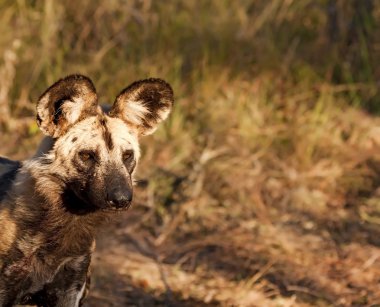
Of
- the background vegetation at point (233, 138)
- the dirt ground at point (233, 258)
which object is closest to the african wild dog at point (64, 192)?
the dirt ground at point (233, 258)

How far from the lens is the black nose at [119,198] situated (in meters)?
3.03

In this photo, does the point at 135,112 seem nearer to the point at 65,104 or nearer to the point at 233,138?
the point at 65,104

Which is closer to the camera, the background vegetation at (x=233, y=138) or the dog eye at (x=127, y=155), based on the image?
the dog eye at (x=127, y=155)

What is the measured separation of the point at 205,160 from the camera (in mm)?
5527

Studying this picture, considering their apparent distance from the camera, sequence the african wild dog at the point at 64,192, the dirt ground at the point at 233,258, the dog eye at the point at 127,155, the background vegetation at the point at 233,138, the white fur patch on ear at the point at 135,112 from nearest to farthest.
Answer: the african wild dog at the point at 64,192 < the dog eye at the point at 127,155 < the white fur patch on ear at the point at 135,112 < the dirt ground at the point at 233,258 < the background vegetation at the point at 233,138

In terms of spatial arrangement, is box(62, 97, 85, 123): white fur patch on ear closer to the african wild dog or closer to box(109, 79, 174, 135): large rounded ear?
the african wild dog

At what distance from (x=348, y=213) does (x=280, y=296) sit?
1.34 meters

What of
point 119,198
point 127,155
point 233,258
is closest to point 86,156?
point 127,155

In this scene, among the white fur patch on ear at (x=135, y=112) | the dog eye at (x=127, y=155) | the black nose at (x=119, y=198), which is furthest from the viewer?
the white fur patch on ear at (x=135, y=112)

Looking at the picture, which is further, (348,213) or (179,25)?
(179,25)

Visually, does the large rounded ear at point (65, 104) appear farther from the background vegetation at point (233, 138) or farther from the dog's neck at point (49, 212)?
the background vegetation at point (233, 138)

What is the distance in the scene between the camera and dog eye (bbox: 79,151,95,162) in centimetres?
321

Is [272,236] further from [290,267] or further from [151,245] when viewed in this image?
A: [151,245]

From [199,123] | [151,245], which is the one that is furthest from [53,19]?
[151,245]
